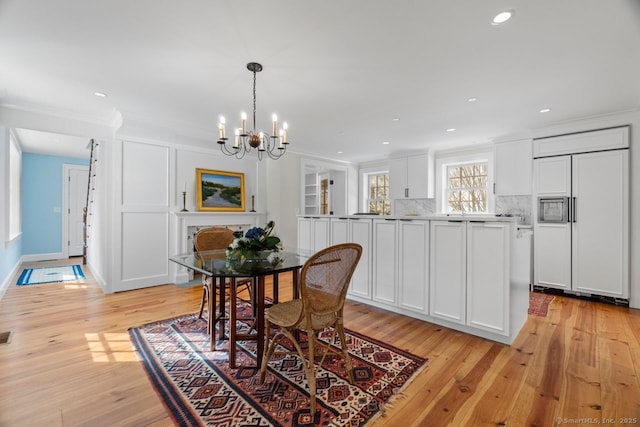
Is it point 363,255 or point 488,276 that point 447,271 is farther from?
point 363,255

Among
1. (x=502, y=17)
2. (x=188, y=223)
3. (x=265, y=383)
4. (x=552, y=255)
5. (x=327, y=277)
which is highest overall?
(x=502, y=17)

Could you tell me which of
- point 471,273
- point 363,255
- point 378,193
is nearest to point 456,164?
point 378,193

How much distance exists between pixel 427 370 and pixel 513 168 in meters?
3.89

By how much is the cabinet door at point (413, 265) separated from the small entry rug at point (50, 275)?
5.26m

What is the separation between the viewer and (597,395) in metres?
1.83

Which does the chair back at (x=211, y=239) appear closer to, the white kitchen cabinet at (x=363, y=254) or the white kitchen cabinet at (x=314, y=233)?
the white kitchen cabinet at (x=314, y=233)

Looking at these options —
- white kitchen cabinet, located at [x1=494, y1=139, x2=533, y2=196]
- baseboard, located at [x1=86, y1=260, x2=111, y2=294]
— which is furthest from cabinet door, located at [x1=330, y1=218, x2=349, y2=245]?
baseboard, located at [x1=86, y1=260, x2=111, y2=294]

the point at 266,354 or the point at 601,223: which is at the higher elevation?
the point at 601,223

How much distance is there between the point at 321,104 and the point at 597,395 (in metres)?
3.46

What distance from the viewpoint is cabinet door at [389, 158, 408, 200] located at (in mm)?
6062

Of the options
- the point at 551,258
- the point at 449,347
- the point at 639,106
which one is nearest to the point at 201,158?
the point at 449,347

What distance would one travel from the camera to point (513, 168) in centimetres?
460

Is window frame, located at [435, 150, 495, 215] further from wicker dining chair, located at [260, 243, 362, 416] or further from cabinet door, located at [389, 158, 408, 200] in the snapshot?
wicker dining chair, located at [260, 243, 362, 416]

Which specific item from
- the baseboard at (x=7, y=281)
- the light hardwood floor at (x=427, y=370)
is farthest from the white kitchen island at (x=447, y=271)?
the baseboard at (x=7, y=281)
